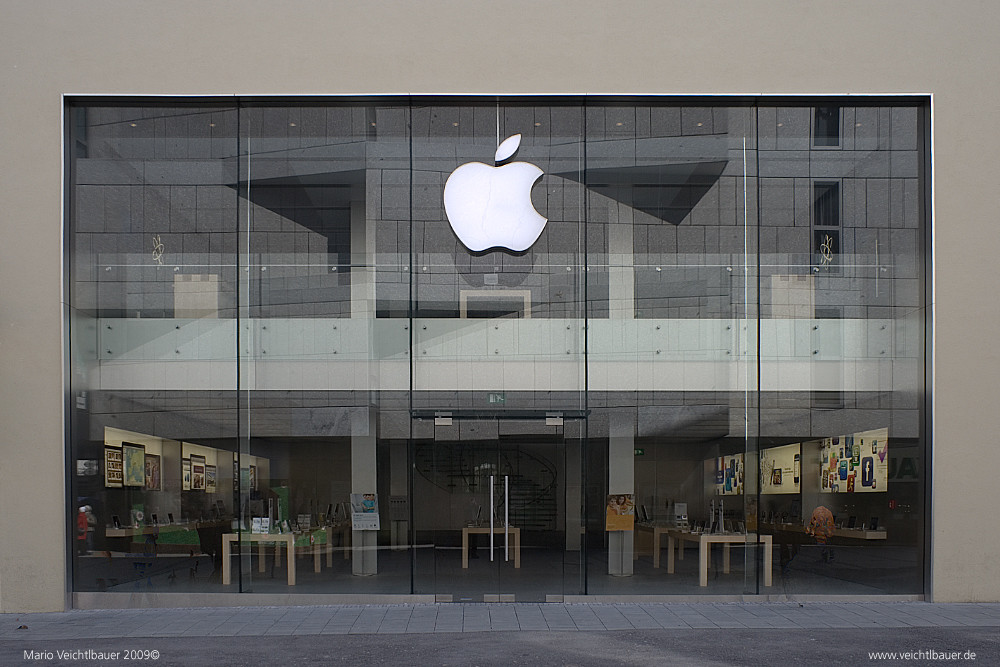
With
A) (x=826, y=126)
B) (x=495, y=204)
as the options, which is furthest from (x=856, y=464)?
(x=495, y=204)

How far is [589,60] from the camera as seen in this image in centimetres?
1214

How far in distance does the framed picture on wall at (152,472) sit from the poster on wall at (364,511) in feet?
8.19

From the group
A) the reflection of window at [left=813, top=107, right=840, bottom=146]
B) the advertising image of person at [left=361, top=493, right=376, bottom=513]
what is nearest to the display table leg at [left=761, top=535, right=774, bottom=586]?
the advertising image of person at [left=361, top=493, right=376, bottom=513]

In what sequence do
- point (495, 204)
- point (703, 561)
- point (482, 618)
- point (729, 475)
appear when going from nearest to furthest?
point (482, 618) < point (703, 561) < point (729, 475) < point (495, 204)

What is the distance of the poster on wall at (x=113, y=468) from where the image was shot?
39.7 ft

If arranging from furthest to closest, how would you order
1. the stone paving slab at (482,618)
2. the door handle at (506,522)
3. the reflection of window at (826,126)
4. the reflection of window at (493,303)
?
the reflection of window at (826,126), the reflection of window at (493,303), the door handle at (506,522), the stone paving slab at (482,618)

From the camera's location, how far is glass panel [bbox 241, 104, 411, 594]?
39.8 feet

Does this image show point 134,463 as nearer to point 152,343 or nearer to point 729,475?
point 152,343

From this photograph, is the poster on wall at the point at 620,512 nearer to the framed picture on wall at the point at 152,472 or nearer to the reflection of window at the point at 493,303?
the reflection of window at the point at 493,303

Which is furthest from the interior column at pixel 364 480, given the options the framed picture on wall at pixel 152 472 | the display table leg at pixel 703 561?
the display table leg at pixel 703 561

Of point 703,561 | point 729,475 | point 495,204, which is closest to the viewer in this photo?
point 703,561

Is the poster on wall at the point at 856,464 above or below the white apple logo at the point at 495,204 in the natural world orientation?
below

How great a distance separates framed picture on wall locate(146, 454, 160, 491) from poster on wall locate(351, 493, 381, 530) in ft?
8.19

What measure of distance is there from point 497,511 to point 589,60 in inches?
231
